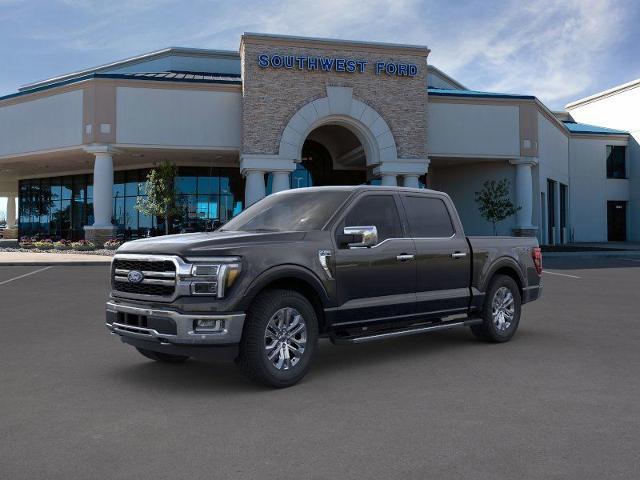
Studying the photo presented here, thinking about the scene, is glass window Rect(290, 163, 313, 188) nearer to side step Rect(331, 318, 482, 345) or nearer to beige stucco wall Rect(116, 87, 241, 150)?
beige stucco wall Rect(116, 87, 241, 150)

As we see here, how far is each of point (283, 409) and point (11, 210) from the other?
71.0 meters

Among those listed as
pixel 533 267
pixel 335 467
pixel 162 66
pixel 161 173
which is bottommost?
pixel 335 467

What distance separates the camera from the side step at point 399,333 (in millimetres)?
6301

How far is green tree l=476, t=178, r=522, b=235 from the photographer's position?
3291cm

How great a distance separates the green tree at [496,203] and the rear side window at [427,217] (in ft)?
85.3

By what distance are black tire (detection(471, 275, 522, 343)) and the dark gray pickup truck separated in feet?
0.06

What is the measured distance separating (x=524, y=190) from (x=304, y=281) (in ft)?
100

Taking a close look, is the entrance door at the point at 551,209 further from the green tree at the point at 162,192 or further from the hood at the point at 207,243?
the hood at the point at 207,243

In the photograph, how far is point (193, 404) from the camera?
17.4ft

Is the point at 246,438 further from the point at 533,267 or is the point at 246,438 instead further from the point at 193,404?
the point at 533,267

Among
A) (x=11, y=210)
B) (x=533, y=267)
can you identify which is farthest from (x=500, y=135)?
(x=11, y=210)

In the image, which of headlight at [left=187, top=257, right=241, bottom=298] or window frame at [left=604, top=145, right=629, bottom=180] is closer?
headlight at [left=187, top=257, right=241, bottom=298]

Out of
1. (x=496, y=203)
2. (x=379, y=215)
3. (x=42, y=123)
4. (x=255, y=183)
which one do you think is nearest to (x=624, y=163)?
(x=496, y=203)

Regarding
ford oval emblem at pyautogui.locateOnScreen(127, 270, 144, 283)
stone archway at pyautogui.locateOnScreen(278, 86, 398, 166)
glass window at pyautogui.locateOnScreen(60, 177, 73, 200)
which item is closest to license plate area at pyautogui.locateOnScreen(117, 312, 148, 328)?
ford oval emblem at pyautogui.locateOnScreen(127, 270, 144, 283)
